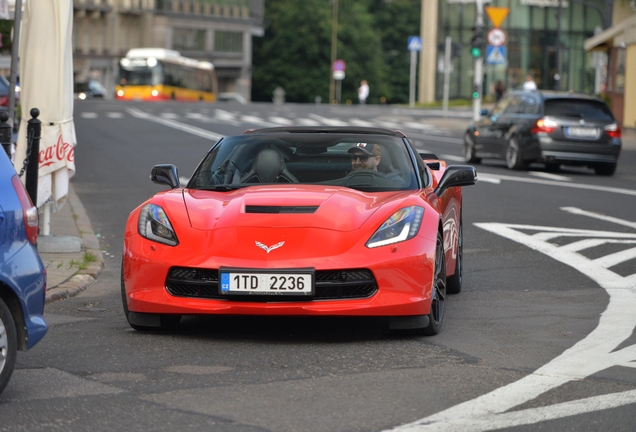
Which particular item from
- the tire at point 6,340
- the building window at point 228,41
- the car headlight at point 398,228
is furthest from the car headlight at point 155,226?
the building window at point 228,41

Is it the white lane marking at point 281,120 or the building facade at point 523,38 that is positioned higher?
the building facade at point 523,38

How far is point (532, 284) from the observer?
9734mm

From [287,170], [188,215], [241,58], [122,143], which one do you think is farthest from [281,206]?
[241,58]

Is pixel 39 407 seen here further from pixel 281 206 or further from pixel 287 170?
pixel 287 170

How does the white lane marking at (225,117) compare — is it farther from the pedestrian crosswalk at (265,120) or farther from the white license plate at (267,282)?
the white license plate at (267,282)

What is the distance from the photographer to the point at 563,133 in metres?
23.7

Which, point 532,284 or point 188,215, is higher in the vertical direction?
point 188,215

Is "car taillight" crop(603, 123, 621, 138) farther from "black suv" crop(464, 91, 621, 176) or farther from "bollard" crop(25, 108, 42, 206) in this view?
"bollard" crop(25, 108, 42, 206)

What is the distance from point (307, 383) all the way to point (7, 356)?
4.48 feet

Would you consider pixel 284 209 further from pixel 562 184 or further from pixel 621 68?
pixel 621 68

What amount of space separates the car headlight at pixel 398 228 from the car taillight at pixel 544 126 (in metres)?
16.9

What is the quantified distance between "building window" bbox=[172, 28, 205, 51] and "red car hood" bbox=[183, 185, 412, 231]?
324 feet

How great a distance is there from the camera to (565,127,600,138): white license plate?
23.7 meters

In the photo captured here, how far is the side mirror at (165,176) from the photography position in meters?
8.11
